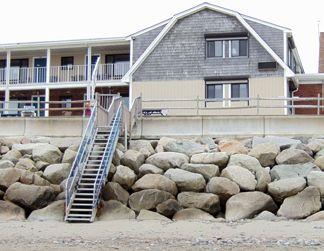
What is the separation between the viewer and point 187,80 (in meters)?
32.7

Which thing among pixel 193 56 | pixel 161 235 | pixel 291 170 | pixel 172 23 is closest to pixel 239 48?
pixel 193 56

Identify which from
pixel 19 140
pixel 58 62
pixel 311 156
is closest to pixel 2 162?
pixel 19 140

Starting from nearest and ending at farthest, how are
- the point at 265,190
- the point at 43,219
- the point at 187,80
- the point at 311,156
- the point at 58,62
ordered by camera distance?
the point at 43,219
the point at 265,190
the point at 311,156
the point at 187,80
the point at 58,62

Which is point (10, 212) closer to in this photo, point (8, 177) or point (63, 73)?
point (8, 177)

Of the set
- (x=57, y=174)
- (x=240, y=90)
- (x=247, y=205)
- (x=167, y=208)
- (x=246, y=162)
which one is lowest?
(x=167, y=208)

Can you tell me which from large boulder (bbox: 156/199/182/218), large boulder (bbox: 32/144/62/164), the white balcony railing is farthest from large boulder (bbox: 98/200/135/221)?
the white balcony railing

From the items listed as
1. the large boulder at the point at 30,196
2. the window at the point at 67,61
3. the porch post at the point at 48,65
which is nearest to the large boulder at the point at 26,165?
the large boulder at the point at 30,196

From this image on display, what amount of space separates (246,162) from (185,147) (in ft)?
8.65

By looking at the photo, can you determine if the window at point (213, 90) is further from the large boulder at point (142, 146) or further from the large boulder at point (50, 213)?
the large boulder at point (50, 213)

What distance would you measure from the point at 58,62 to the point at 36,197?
21.2 metres

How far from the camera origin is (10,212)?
18.3m

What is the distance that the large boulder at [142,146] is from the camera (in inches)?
840

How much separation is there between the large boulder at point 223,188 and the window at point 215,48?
15091 millimetres

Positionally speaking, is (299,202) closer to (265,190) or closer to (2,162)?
(265,190)
